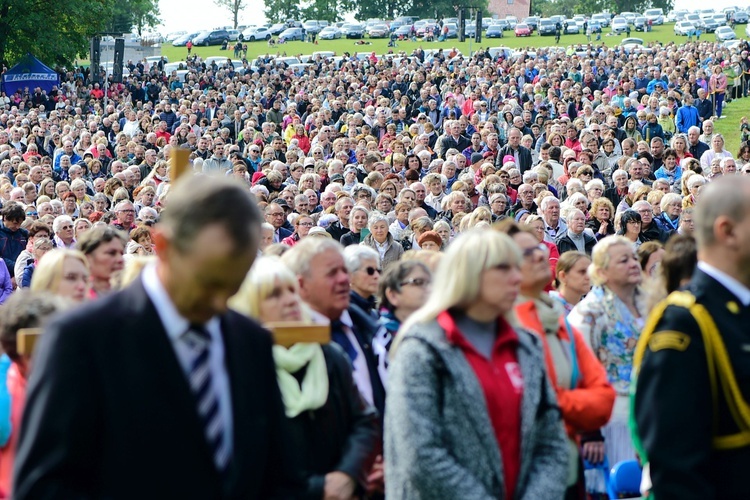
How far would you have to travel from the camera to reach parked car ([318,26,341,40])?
79.0 meters

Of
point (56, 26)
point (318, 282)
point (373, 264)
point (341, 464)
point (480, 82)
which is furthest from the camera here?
point (56, 26)

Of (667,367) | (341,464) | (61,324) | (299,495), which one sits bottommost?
(341,464)

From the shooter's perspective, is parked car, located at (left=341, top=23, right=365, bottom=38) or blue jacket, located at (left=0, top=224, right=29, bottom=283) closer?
blue jacket, located at (left=0, top=224, right=29, bottom=283)

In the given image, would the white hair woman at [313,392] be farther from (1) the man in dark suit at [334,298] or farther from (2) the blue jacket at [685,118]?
(2) the blue jacket at [685,118]

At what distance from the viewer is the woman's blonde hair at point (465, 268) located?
374 cm

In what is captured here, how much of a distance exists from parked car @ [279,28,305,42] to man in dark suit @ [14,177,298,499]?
78.0 meters

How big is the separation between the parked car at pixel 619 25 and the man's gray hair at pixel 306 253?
231 ft

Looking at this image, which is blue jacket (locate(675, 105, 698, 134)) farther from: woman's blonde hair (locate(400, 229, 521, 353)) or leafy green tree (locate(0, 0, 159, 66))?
leafy green tree (locate(0, 0, 159, 66))

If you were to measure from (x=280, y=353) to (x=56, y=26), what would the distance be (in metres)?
44.8

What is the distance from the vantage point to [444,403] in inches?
144

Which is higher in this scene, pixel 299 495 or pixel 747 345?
pixel 747 345

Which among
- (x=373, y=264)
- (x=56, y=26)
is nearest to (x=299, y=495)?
(x=373, y=264)

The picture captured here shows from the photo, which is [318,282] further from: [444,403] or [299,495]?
[299,495]

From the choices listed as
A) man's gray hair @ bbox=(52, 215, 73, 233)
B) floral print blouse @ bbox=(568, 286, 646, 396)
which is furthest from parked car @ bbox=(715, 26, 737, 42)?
floral print blouse @ bbox=(568, 286, 646, 396)
